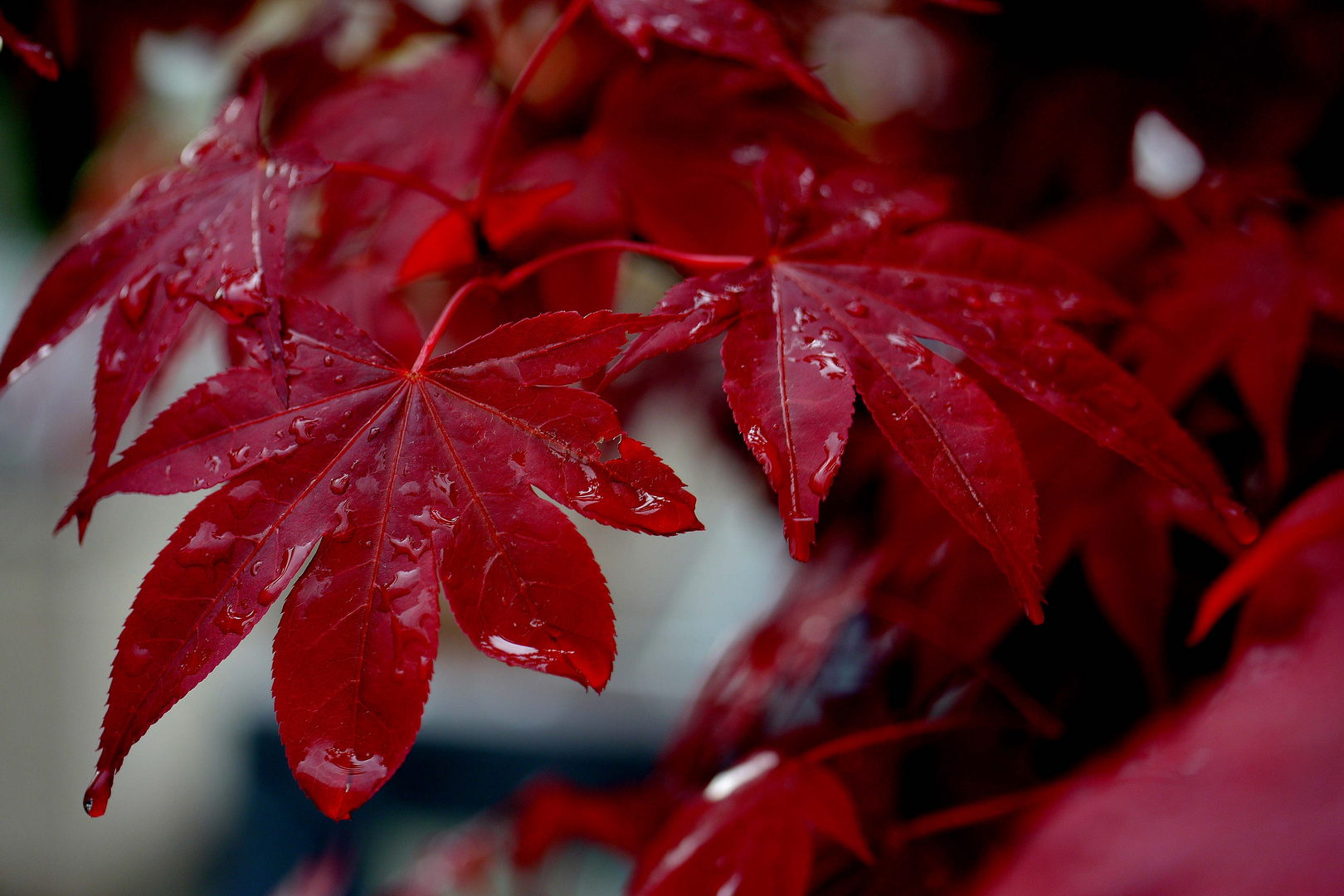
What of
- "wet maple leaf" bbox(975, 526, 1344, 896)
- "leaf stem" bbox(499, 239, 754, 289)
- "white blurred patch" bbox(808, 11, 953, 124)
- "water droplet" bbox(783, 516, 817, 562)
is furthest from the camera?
"white blurred patch" bbox(808, 11, 953, 124)

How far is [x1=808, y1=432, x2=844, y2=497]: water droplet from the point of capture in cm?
31

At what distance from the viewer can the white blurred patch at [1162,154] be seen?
800mm

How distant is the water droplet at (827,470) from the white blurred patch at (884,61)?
0.71 m

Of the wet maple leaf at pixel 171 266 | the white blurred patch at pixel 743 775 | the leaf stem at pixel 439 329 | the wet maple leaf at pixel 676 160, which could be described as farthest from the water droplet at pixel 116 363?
the white blurred patch at pixel 743 775

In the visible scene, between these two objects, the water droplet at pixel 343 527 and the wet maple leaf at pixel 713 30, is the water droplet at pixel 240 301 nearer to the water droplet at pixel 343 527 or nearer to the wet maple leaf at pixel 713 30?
the water droplet at pixel 343 527

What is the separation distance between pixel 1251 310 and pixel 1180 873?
1.38 ft

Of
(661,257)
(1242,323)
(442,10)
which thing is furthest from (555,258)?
(442,10)

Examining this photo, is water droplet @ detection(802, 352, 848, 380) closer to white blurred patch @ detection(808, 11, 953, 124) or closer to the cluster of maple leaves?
the cluster of maple leaves

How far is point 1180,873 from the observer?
0.19 m

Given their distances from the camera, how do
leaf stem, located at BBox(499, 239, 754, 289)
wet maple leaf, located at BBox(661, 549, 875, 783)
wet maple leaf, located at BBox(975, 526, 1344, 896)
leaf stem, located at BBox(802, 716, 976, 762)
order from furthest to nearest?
wet maple leaf, located at BBox(661, 549, 875, 783), leaf stem, located at BBox(802, 716, 976, 762), leaf stem, located at BBox(499, 239, 754, 289), wet maple leaf, located at BBox(975, 526, 1344, 896)

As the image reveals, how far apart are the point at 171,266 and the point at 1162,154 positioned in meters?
0.91

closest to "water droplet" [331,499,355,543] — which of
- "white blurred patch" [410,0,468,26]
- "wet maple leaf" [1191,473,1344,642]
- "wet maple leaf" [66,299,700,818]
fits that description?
"wet maple leaf" [66,299,700,818]

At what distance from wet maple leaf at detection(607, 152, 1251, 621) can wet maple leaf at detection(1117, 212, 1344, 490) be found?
0.39ft

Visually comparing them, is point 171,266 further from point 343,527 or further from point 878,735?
point 878,735
